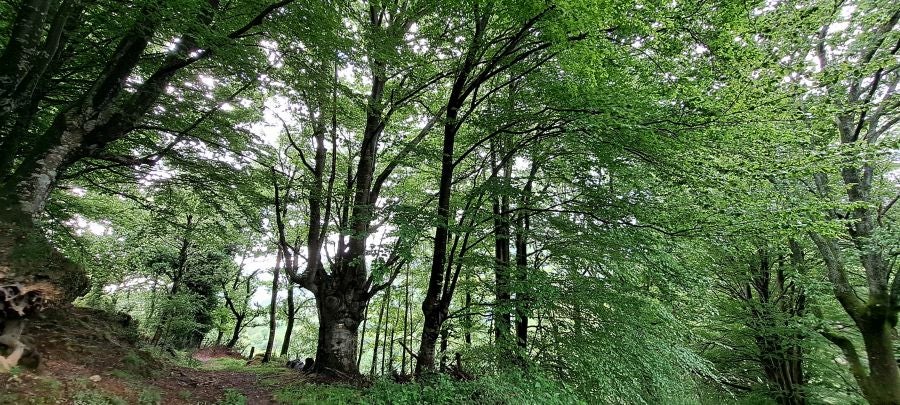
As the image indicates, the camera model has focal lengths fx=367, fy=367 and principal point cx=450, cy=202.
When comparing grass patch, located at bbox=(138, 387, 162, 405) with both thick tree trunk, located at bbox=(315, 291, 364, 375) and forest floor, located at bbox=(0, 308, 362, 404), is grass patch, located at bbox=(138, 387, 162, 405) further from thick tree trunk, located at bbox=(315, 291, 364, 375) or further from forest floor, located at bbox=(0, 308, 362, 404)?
thick tree trunk, located at bbox=(315, 291, 364, 375)

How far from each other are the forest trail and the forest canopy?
394 millimetres

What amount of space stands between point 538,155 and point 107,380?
312 inches

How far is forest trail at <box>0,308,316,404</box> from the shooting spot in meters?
3.82

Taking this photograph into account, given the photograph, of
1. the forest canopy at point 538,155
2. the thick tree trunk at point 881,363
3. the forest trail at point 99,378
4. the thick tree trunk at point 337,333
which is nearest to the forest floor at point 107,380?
the forest trail at point 99,378

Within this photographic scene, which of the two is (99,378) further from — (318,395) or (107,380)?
(318,395)

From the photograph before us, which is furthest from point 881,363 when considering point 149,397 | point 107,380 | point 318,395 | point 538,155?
point 107,380

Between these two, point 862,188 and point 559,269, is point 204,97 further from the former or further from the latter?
point 862,188

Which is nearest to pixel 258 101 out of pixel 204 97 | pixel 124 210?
pixel 204 97

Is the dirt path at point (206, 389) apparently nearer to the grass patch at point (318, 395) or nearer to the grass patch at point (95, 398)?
the grass patch at point (318, 395)

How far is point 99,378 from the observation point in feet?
15.7

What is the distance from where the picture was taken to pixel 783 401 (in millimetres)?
10484

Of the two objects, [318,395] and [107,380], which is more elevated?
[107,380]

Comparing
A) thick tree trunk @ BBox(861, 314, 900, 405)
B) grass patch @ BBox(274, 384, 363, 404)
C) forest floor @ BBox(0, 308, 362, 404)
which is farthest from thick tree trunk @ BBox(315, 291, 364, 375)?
thick tree trunk @ BBox(861, 314, 900, 405)

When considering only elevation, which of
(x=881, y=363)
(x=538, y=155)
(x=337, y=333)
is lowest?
(x=881, y=363)
